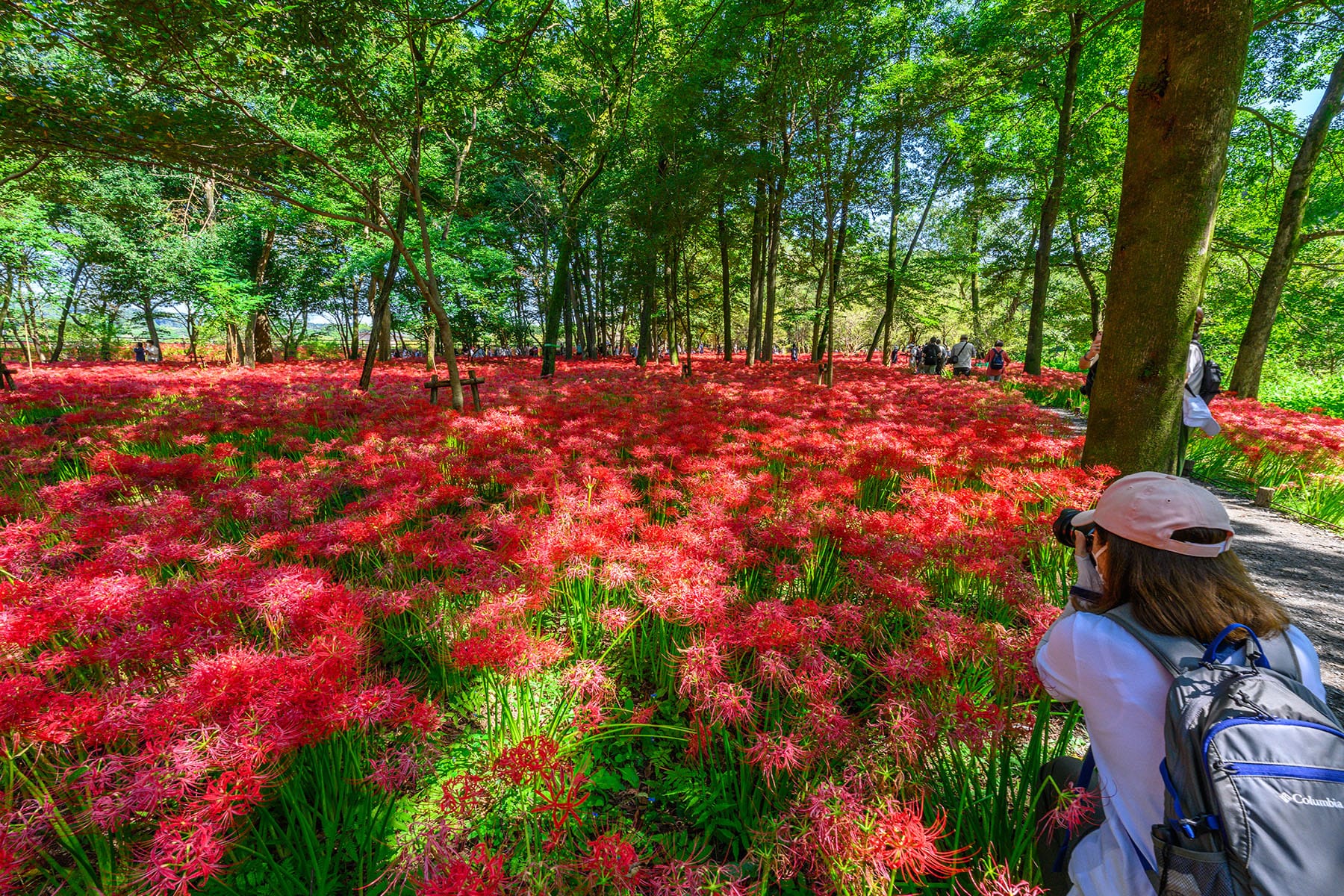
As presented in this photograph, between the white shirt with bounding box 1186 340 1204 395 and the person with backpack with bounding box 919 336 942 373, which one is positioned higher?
the person with backpack with bounding box 919 336 942 373

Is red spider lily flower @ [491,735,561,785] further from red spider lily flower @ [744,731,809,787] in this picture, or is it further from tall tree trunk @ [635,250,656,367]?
tall tree trunk @ [635,250,656,367]

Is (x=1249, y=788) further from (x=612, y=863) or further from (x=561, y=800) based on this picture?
(x=561, y=800)

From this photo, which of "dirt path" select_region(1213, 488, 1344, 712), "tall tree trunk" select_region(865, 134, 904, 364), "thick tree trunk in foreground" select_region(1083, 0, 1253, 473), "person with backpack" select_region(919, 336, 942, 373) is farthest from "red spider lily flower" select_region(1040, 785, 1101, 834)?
"tall tree trunk" select_region(865, 134, 904, 364)

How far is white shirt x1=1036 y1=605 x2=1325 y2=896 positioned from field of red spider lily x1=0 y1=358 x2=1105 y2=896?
15 cm

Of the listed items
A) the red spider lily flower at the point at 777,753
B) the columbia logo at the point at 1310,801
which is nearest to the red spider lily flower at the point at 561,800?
the red spider lily flower at the point at 777,753

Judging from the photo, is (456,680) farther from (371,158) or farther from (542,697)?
(371,158)

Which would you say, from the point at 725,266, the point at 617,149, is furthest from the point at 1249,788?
the point at 725,266

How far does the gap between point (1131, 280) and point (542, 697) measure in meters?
4.99

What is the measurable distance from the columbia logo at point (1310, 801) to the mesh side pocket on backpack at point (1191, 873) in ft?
0.55

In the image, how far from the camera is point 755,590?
10.2 feet

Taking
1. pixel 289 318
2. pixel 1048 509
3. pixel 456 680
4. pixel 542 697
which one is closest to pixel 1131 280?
pixel 1048 509

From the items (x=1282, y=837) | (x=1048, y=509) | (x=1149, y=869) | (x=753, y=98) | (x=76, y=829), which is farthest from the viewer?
(x=753, y=98)

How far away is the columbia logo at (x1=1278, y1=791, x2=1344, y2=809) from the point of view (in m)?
0.88

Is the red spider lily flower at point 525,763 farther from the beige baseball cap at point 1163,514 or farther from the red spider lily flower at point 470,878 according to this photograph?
the beige baseball cap at point 1163,514
